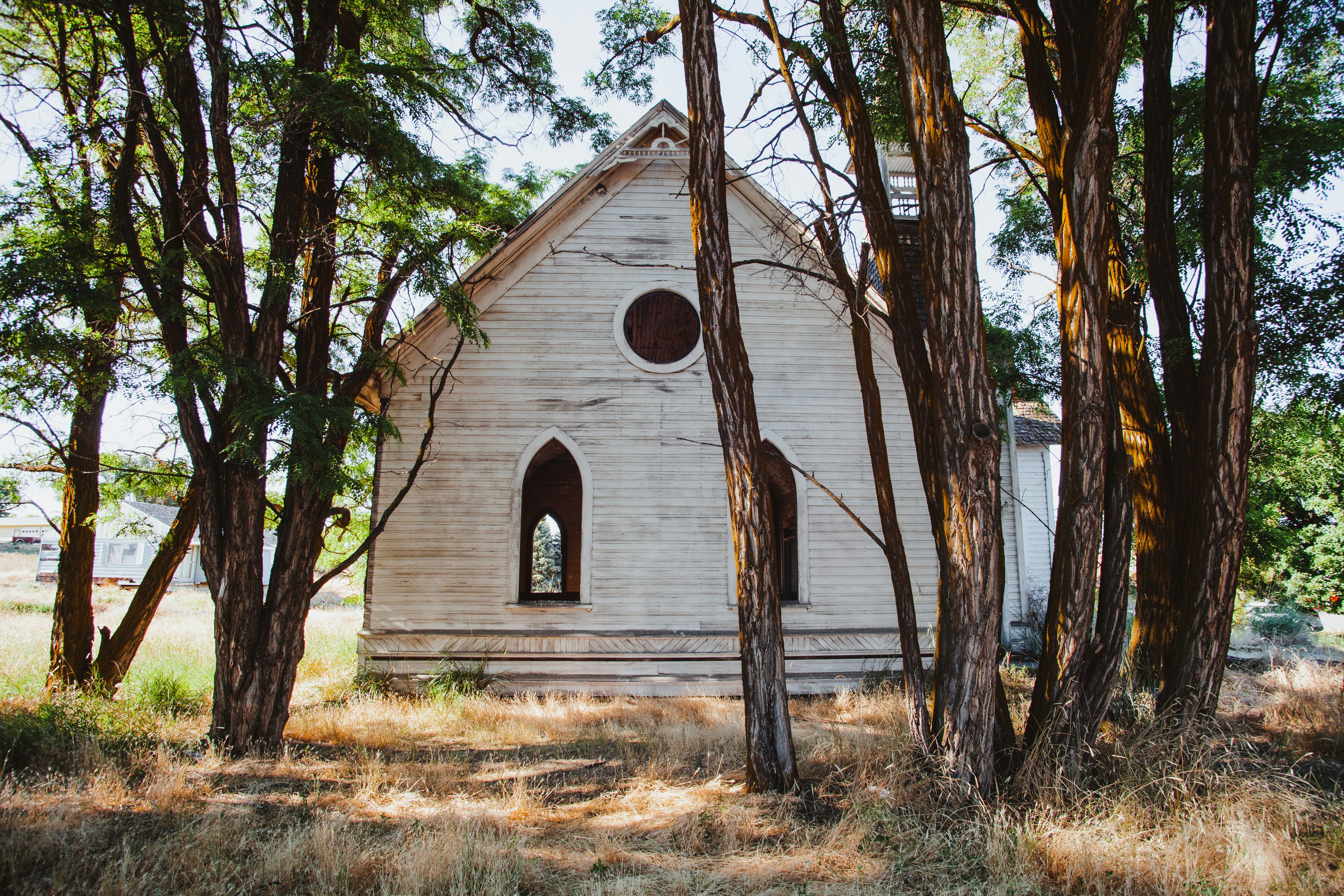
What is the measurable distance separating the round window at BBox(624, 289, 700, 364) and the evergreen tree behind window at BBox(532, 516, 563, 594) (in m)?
21.7

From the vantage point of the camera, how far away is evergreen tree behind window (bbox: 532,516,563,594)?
32156 millimetres

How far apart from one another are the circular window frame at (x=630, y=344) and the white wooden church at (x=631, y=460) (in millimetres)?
33

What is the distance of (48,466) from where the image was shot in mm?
8789

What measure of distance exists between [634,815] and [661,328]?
21.6 feet

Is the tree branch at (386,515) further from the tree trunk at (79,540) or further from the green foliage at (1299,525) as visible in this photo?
the green foliage at (1299,525)

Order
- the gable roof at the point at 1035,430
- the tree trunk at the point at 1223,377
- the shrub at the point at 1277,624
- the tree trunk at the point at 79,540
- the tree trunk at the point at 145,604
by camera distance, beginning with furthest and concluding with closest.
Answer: the gable roof at the point at 1035,430, the shrub at the point at 1277,624, the tree trunk at the point at 145,604, the tree trunk at the point at 79,540, the tree trunk at the point at 1223,377

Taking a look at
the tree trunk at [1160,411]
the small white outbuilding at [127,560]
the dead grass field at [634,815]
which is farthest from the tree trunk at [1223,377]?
the small white outbuilding at [127,560]

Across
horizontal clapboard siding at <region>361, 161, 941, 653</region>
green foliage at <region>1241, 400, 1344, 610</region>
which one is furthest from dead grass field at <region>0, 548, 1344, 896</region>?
green foliage at <region>1241, 400, 1344, 610</region>

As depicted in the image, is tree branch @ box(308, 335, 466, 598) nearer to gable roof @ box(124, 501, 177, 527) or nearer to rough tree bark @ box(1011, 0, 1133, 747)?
rough tree bark @ box(1011, 0, 1133, 747)

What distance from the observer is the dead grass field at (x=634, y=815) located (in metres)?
4.07

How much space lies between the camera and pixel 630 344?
10344mm

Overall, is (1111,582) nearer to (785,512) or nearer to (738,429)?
(738,429)

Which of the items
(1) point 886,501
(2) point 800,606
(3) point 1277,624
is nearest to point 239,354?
(1) point 886,501

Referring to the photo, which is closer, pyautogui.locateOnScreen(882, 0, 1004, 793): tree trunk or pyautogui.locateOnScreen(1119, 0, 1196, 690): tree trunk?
pyautogui.locateOnScreen(882, 0, 1004, 793): tree trunk
